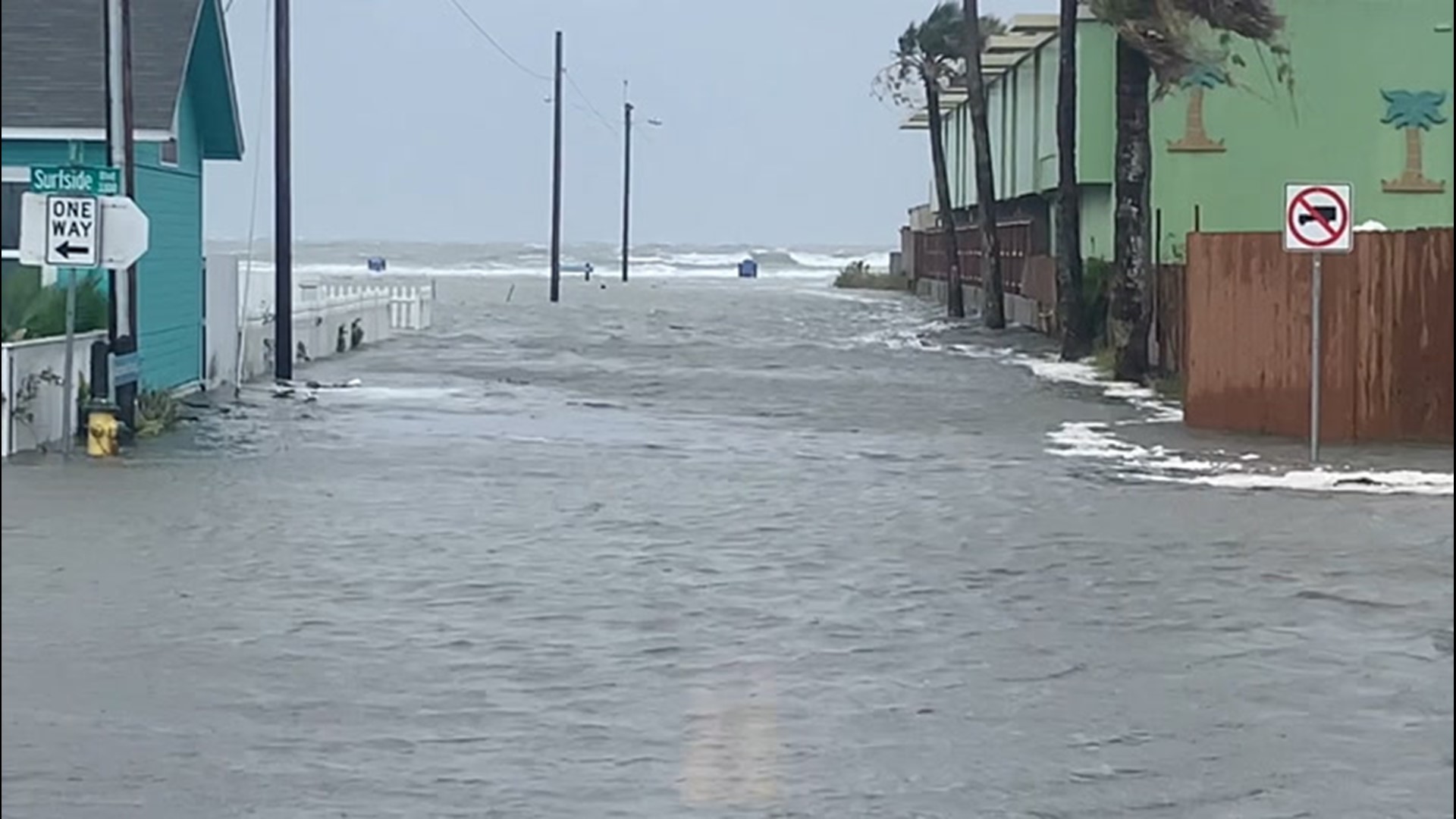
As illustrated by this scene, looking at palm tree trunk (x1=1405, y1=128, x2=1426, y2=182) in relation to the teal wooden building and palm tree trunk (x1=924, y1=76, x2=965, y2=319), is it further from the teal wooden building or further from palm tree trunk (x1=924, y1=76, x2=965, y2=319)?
the teal wooden building

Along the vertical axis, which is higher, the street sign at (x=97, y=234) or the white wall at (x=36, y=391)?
the street sign at (x=97, y=234)

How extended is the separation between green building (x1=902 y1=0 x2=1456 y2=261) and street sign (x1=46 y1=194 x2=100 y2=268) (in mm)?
22202

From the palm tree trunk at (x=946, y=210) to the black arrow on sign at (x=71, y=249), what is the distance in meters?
36.2

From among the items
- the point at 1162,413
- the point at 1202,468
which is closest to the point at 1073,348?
the point at 1162,413

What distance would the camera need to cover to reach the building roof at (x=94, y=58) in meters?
21.6

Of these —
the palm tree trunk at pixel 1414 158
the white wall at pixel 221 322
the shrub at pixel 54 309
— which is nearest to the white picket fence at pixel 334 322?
the white wall at pixel 221 322

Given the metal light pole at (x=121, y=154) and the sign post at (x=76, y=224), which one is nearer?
the sign post at (x=76, y=224)

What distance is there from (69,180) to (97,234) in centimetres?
47

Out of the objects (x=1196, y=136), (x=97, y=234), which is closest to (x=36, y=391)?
(x=97, y=234)

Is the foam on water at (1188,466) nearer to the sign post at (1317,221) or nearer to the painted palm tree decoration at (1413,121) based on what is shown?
the sign post at (1317,221)

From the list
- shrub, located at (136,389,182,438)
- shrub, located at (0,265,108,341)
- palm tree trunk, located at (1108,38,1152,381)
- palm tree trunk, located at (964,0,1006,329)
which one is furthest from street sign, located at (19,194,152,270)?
palm tree trunk, located at (964,0,1006,329)

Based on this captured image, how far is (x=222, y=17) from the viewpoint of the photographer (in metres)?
25.2

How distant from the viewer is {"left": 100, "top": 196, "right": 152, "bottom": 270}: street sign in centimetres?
1683

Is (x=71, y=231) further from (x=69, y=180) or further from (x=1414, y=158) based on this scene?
(x=1414, y=158)
